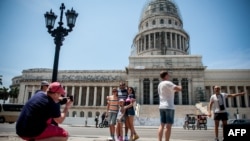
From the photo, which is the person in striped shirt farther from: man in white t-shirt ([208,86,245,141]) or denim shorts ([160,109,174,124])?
man in white t-shirt ([208,86,245,141])

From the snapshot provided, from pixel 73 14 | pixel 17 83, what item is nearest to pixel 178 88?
pixel 73 14

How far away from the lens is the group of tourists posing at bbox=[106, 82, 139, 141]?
795 cm

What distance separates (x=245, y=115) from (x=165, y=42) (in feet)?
87.8

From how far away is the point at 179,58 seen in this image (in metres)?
48.5

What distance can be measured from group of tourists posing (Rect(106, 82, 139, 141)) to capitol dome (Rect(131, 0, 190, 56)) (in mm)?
52359

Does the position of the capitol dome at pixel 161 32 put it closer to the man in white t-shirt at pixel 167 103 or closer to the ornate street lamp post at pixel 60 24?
the ornate street lamp post at pixel 60 24

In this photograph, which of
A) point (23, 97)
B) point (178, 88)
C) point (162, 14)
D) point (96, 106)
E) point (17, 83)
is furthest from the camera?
point (17, 83)

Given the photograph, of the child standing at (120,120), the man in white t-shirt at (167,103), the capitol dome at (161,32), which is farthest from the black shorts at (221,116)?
the capitol dome at (161,32)

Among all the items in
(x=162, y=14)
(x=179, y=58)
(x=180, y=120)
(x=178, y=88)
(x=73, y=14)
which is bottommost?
(x=180, y=120)

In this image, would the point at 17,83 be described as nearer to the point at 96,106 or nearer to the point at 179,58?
the point at 96,106

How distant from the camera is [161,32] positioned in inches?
2457

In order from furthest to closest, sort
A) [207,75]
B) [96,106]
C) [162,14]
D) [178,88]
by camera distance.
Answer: [162,14], [96,106], [207,75], [178,88]

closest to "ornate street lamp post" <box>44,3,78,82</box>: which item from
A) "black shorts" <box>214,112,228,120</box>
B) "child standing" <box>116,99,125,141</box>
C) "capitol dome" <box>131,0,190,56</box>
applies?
"child standing" <box>116,99,125,141</box>

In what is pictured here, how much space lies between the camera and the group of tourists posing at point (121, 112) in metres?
7.95
